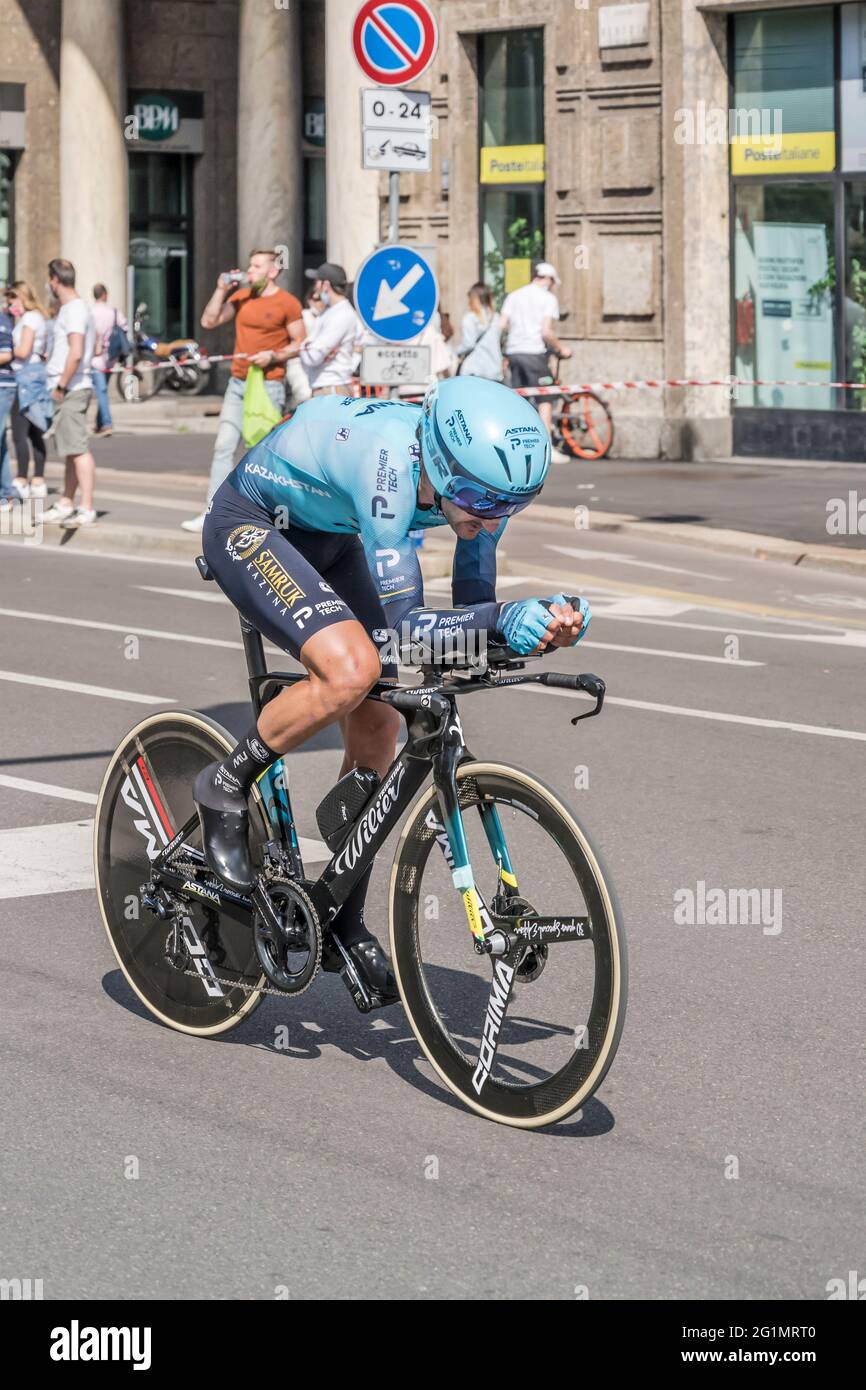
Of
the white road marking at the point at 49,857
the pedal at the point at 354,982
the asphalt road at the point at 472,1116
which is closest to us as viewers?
the asphalt road at the point at 472,1116

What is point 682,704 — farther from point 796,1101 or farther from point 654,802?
point 796,1101

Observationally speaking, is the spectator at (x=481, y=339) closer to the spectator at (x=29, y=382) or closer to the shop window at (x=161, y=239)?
the spectator at (x=29, y=382)

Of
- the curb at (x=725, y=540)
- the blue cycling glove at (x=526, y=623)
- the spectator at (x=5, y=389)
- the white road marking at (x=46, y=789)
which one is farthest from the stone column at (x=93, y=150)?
the blue cycling glove at (x=526, y=623)

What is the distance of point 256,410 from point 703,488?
19.2 feet

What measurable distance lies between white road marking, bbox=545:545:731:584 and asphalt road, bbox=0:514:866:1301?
6018 mm

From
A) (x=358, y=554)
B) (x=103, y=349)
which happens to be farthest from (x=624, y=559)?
(x=358, y=554)

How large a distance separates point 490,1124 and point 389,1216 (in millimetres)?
560

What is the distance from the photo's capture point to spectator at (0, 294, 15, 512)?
1778 cm

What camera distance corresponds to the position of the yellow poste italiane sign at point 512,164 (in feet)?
78.9

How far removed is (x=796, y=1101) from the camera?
484 centimetres

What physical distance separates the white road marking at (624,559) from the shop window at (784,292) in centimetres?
690

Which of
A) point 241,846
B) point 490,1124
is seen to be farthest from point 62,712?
point 490,1124

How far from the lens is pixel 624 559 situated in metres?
15.7

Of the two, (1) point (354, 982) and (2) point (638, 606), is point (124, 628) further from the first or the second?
(1) point (354, 982)
